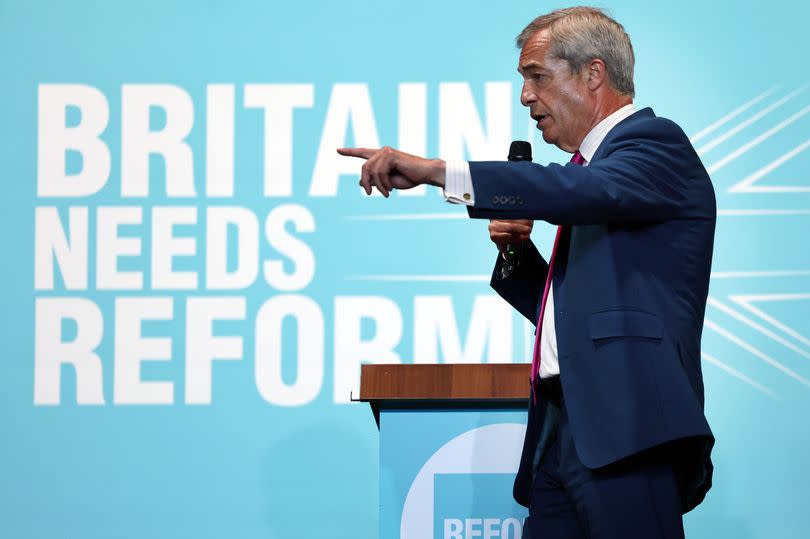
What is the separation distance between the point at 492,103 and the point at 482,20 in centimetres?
28

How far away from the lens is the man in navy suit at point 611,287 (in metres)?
1.58

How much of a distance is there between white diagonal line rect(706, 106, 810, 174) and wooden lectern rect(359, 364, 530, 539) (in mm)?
1542

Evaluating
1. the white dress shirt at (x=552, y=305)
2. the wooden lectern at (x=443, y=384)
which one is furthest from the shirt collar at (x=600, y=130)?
the wooden lectern at (x=443, y=384)

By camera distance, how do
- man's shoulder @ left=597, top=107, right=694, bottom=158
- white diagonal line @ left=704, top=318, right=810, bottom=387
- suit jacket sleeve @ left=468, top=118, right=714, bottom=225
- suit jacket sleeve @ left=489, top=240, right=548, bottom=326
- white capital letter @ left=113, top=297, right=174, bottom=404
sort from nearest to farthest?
1. suit jacket sleeve @ left=468, top=118, right=714, bottom=225
2. man's shoulder @ left=597, top=107, right=694, bottom=158
3. suit jacket sleeve @ left=489, top=240, right=548, bottom=326
4. white diagonal line @ left=704, top=318, right=810, bottom=387
5. white capital letter @ left=113, top=297, right=174, bottom=404

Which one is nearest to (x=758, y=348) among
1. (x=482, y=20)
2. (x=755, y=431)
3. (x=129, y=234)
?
(x=755, y=431)

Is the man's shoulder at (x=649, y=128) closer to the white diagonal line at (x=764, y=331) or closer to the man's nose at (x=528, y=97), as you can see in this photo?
the man's nose at (x=528, y=97)

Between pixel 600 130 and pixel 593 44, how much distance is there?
0.15 meters

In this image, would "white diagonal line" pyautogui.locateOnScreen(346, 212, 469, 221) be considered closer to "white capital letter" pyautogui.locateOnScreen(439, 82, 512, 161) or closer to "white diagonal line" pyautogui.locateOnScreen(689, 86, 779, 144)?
"white capital letter" pyautogui.locateOnScreen(439, 82, 512, 161)

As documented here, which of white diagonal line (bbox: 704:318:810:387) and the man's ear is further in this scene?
white diagonal line (bbox: 704:318:810:387)

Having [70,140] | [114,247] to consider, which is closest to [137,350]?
[114,247]

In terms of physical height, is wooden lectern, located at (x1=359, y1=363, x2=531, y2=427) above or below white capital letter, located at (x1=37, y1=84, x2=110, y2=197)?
below

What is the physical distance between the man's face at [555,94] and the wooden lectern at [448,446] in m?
0.55

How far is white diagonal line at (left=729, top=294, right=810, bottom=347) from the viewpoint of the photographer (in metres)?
3.43

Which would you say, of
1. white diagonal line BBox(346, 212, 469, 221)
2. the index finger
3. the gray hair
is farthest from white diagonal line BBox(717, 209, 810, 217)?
the index finger
